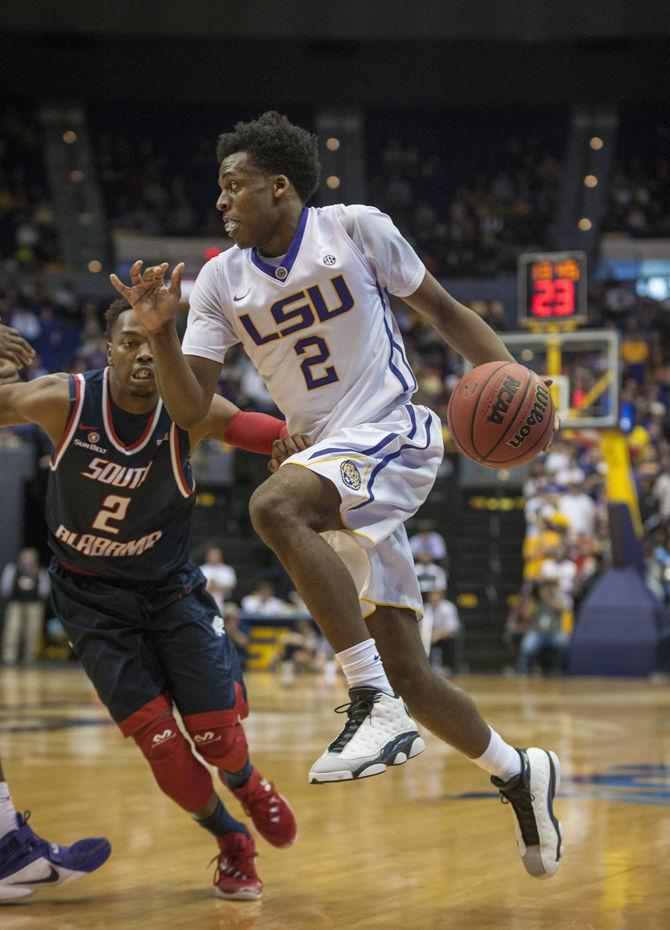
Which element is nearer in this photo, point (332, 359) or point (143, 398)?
point (332, 359)

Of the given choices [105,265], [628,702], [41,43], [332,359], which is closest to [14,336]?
[332,359]

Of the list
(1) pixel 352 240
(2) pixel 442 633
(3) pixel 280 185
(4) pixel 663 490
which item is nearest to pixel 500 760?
(1) pixel 352 240

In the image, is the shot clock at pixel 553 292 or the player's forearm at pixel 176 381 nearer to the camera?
the player's forearm at pixel 176 381

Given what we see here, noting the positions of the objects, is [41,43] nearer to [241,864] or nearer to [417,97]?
[417,97]

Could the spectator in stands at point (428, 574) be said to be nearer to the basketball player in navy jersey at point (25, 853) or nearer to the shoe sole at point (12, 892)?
the basketball player in navy jersey at point (25, 853)

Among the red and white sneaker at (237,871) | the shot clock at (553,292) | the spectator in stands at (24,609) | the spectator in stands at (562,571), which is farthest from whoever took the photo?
the spectator in stands at (24,609)

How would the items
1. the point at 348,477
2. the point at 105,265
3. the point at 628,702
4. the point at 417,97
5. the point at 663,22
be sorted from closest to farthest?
the point at 348,477 < the point at 628,702 < the point at 663,22 < the point at 105,265 < the point at 417,97

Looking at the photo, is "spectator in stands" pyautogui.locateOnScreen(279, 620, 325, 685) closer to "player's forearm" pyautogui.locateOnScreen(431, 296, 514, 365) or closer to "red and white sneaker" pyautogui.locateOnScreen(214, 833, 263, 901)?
"red and white sneaker" pyautogui.locateOnScreen(214, 833, 263, 901)

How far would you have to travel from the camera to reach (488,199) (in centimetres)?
2675

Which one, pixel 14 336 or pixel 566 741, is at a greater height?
pixel 14 336

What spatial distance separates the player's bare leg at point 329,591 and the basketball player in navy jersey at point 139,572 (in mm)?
796

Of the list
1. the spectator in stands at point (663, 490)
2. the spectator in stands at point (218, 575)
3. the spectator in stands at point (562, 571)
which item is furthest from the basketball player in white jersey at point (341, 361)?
the spectator in stands at point (663, 490)

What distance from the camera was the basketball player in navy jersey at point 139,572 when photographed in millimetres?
4215

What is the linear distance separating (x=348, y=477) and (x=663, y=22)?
2172 centimetres
